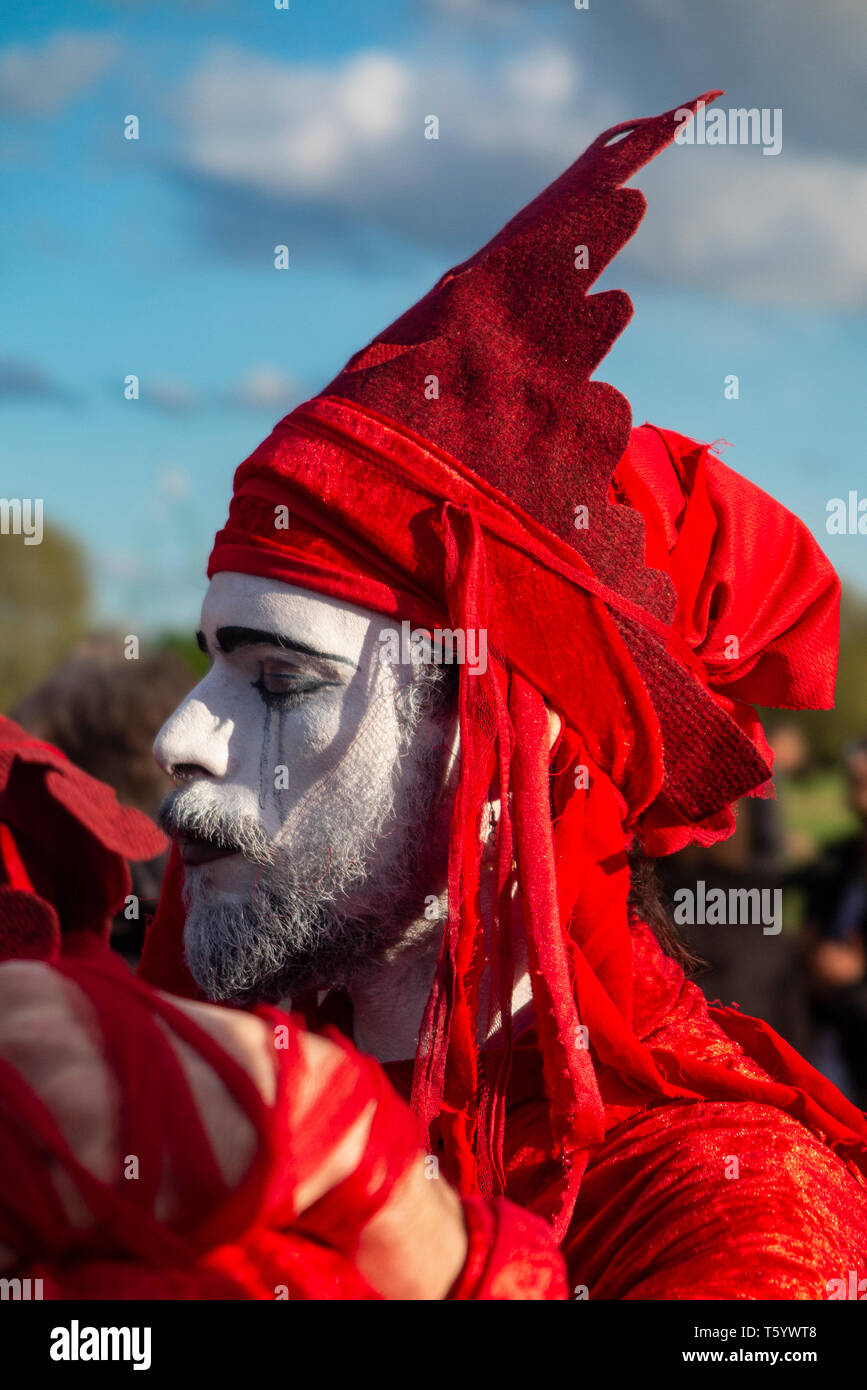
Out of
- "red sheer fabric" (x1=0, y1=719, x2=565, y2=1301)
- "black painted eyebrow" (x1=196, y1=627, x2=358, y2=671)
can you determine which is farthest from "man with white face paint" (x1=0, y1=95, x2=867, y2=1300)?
"red sheer fabric" (x1=0, y1=719, x2=565, y2=1301)

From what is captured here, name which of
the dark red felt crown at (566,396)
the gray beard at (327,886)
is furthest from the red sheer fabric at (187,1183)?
the dark red felt crown at (566,396)

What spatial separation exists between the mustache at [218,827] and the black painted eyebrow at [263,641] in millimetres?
231

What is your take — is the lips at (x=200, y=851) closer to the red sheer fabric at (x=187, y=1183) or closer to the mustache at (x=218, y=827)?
the mustache at (x=218, y=827)

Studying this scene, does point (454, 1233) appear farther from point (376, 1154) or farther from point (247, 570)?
point (247, 570)

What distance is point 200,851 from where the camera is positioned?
2.08 metres

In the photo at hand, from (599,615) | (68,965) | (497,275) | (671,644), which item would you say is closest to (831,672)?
(671,644)

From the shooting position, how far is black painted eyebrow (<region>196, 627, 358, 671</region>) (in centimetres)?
201

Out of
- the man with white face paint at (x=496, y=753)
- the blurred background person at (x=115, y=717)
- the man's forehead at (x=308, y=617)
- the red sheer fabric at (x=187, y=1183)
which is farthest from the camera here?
the blurred background person at (x=115, y=717)

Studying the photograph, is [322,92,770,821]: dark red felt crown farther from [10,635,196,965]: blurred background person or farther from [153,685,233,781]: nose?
[10,635,196,965]: blurred background person

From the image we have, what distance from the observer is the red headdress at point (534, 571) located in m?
1.93

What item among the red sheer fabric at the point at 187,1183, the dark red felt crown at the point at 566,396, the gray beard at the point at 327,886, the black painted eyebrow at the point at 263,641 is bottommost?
the red sheer fabric at the point at 187,1183

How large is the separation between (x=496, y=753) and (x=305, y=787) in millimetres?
290

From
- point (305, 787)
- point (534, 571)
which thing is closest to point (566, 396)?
point (534, 571)

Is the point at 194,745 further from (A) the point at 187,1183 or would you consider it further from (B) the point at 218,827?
(A) the point at 187,1183
